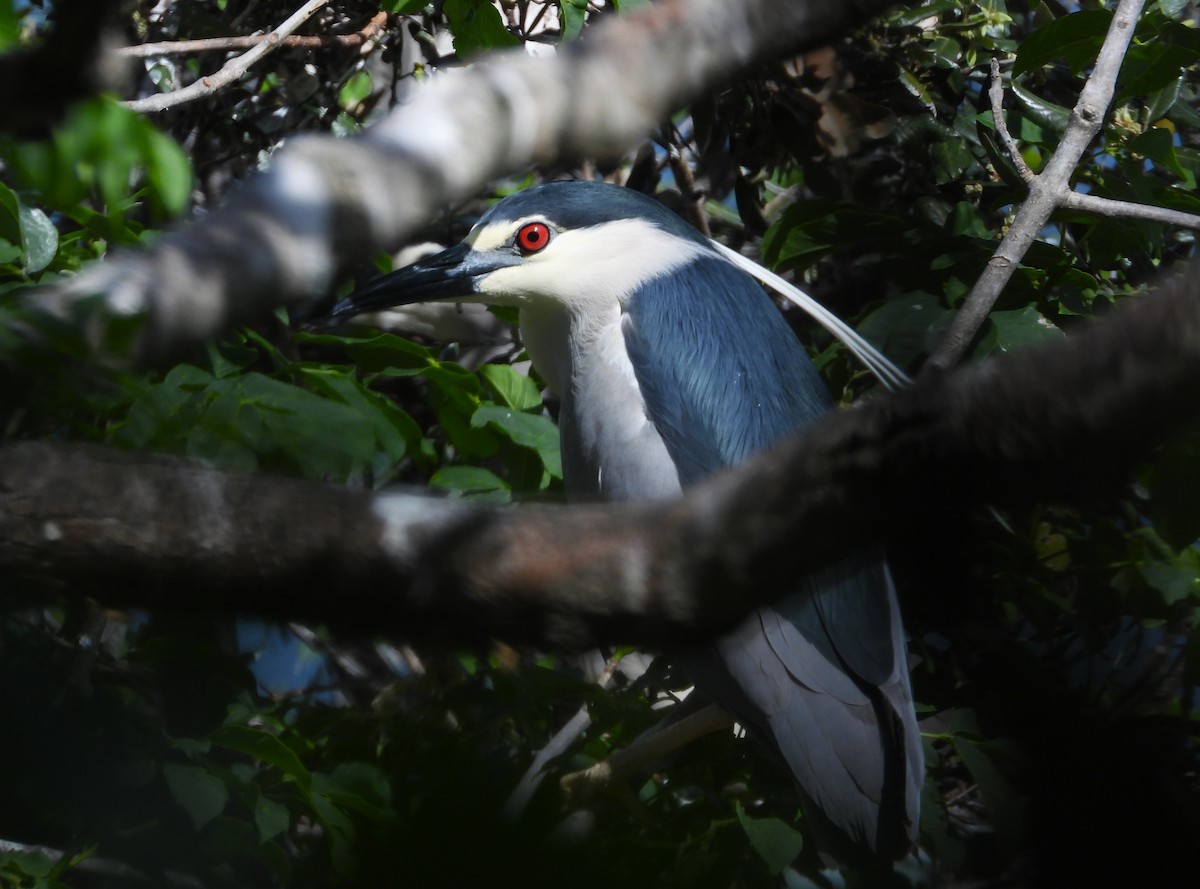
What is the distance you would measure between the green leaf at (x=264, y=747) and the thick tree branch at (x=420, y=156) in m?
0.69

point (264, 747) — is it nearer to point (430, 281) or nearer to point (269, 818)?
point (269, 818)

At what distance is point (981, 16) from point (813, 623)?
1.15m

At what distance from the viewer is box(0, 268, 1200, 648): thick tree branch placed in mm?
646

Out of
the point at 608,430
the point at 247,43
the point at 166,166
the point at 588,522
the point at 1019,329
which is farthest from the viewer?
the point at 608,430

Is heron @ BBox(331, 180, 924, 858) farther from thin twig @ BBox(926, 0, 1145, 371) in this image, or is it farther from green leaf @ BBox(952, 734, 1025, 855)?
thin twig @ BBox(926, 0, 1145, 371)

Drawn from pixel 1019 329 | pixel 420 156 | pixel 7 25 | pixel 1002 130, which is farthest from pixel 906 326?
pixel 7 25

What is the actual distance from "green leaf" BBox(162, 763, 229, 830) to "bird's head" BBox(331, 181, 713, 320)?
948 mm

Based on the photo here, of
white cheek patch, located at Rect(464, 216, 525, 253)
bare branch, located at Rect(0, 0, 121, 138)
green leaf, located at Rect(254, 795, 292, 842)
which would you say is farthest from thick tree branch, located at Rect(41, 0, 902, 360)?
white cheek patch, located at Rect(464, 216, 525, 253)

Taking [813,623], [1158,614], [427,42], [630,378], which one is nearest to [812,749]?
[813,623]

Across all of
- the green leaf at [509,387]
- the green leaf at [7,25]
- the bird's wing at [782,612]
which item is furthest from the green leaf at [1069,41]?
the green leaf at [7,25]

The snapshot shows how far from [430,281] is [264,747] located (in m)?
0.94

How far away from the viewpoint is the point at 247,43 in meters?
1.91

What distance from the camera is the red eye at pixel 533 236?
2.13 meters

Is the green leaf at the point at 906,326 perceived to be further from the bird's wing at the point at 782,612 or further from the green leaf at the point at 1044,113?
the green leaf at the point at 1044,113
